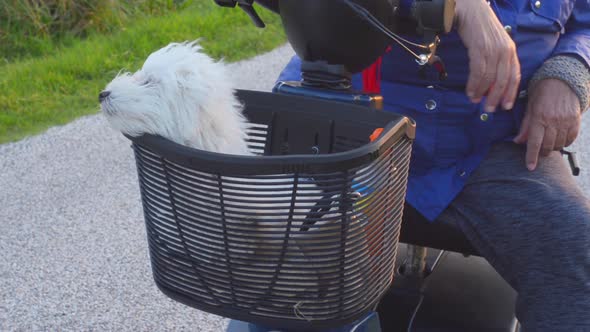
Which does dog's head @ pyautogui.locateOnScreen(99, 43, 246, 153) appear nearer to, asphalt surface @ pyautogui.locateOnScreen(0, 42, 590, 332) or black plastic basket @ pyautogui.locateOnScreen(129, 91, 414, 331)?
black plastic basket @ pyautogui.locateOnScreen(129, 91, 414, 331)

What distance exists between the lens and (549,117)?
169 cm

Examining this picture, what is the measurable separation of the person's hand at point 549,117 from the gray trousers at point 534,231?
0.13 feet

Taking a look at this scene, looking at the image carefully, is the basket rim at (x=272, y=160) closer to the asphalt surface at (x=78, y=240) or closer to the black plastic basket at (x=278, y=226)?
the black plastic basket at (x=278, y=226)

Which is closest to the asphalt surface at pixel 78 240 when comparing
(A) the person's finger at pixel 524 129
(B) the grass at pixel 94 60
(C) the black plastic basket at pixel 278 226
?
(B) the grass at pixel 94 60

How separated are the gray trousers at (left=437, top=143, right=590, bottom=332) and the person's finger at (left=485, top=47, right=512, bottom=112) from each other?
0.67 feet

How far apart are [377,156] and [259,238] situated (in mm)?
238

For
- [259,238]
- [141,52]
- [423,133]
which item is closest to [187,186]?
[259,238]

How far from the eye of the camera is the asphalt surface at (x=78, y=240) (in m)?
2.85

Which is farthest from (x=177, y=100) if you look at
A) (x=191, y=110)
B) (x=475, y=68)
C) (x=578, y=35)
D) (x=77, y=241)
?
(x=77, y=241)

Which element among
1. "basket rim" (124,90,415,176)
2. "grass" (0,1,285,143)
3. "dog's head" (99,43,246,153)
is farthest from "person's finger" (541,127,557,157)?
"grass" (0,1,285,143)

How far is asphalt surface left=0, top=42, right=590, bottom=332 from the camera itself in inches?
112

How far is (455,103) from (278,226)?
0.64 metres

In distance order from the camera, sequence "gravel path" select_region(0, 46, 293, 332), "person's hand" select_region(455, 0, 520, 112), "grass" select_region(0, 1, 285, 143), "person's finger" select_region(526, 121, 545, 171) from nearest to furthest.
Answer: "person's hand" select_region(455, 0, 520, 112), "person's finger" select_region(526, 121, 545, 171), "gravel path" select_region(0, 46, 293, 332), "grass" select_region(0, 1, 285, 143)

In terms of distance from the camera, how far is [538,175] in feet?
5.43
